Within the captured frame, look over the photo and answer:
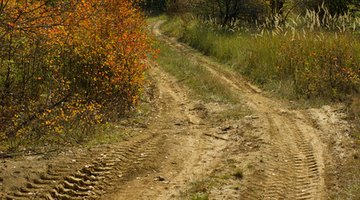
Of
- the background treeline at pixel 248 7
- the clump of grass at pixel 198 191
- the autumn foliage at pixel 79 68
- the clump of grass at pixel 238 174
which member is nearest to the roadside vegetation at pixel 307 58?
the background treeline at pixel 248 7

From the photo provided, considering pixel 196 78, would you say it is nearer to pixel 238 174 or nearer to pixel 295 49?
pixel 295 49

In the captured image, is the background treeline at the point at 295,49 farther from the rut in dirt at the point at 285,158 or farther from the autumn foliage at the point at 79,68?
the autumn foliage at the point at 79,68

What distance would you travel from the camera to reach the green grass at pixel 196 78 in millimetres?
13578

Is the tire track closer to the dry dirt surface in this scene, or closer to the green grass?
the dry dirt surface

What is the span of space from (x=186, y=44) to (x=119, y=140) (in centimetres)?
1633

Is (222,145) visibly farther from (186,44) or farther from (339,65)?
(186,44)

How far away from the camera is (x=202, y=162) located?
830 centimetres

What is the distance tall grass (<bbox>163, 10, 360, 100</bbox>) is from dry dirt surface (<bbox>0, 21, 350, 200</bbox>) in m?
1.50

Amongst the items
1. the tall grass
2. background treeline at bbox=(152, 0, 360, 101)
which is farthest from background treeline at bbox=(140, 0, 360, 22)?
the tall grass

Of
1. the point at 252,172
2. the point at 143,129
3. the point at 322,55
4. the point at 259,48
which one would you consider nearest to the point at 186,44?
the point at 259,48

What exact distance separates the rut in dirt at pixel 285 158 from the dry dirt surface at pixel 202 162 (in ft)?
0.05

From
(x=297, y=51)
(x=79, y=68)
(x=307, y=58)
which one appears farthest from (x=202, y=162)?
(x=297, y=51)

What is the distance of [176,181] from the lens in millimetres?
7363

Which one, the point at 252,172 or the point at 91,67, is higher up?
the point at 91,67
